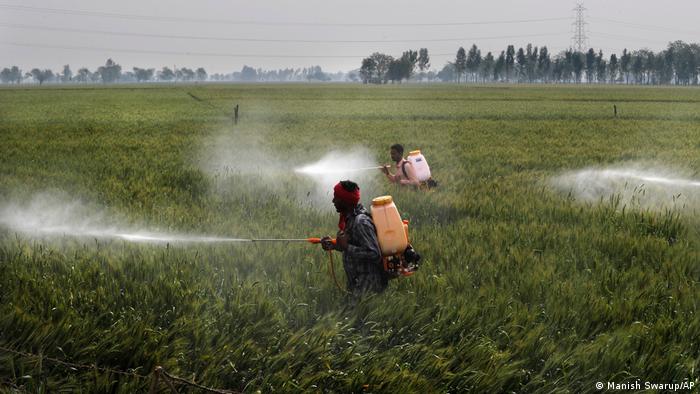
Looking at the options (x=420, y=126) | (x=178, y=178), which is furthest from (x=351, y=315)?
(x=420, y=126)

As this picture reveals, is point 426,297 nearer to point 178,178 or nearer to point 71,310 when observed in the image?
point 71,310

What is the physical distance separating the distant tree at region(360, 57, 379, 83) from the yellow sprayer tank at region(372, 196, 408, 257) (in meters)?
150

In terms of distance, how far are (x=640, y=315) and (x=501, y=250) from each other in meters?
2.19

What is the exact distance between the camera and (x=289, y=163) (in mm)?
18109

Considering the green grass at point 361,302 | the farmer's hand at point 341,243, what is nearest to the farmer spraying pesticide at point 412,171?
the green grass at point 361,302

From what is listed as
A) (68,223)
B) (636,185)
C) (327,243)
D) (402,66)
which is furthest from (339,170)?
(402,66)

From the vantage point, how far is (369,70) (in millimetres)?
155625

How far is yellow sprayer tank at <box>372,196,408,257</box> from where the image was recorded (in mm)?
5496

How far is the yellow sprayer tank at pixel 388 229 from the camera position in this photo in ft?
18.0

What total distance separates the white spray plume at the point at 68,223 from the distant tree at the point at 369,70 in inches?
5713

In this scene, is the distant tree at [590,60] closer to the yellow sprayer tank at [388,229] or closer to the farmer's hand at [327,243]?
the yellow sprayer tank at [388,229]

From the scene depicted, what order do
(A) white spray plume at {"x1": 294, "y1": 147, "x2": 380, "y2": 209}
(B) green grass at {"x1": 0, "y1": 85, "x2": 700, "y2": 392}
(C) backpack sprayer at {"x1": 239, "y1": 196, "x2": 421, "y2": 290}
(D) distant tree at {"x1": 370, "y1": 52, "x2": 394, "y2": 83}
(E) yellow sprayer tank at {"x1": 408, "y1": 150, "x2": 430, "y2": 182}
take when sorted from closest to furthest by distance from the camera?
1. (B) green grass at {"x1": 0, "y1": 85, "x2": 700, "y2": 392}
2. (C) backpack sprayer at {"x1": 239, "y1": 196, "x2": 421, "y2": 290}
3. (E) yellow sprayer tank at {"x1": 408, "y1": 150, "x2": 430, "y2": 182}
4. (A) white spray plume at {"x1": 294, "y1": 147, "x2": 380, "y2": 209}
5. (D) distant tree at {"x1": 370, "y1": 52, "x2": 394, "y2": 83}

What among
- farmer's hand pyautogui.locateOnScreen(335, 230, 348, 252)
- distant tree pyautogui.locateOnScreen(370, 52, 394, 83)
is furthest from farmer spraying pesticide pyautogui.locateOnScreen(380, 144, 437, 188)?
distant tree pyautogui.locateOnScreen(370, 52, 394, 83)

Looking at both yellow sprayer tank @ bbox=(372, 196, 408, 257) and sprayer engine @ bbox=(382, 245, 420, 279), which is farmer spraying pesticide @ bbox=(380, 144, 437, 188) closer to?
sprayer engine @ bbox=(382, 245, 420, 279)
